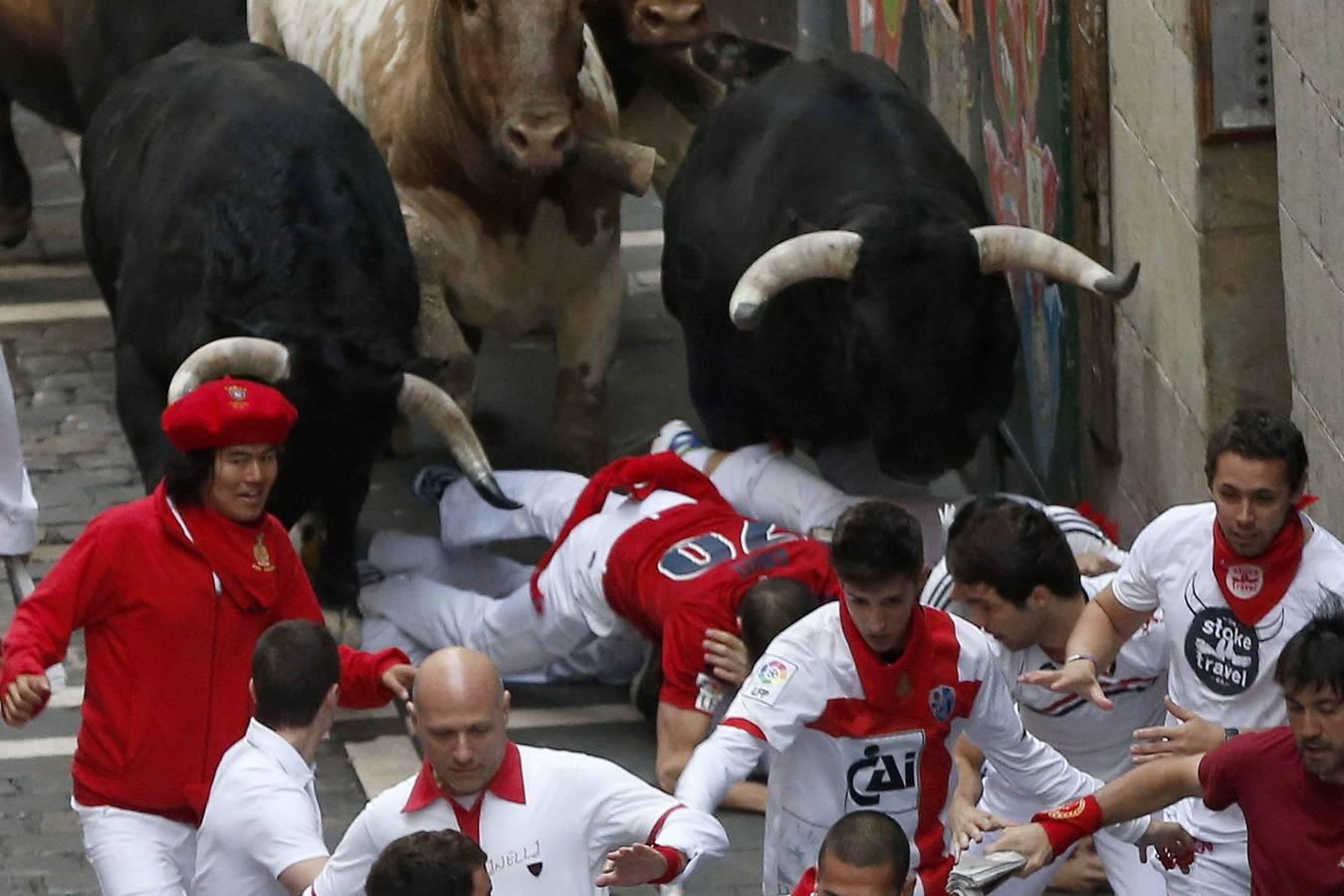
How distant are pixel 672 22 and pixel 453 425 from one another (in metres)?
2.68

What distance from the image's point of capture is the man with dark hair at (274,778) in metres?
5.86

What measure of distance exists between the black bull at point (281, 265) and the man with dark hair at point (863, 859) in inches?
152

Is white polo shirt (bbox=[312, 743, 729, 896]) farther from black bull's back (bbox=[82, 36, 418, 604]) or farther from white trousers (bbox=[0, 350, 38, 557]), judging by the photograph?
black bull's back (bbox=[82, 36, 418, 604])

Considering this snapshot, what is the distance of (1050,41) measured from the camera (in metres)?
10.1

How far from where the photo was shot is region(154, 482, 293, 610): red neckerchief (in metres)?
6.71

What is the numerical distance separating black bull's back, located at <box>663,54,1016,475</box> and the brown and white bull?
0.58 m

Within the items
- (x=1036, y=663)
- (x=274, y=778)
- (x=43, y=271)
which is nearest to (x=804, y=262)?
(x=1036, y=663)

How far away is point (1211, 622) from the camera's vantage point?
6.41 meters

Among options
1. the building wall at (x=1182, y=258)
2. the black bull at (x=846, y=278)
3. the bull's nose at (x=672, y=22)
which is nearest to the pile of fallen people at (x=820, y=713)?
the building wall at (x=1182, y=258)

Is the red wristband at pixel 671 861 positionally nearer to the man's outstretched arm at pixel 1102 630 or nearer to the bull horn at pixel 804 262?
the man's outstretched arm at pixel 1102 630

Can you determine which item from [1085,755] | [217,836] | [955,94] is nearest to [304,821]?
[217,836]

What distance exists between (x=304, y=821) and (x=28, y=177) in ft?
29.8

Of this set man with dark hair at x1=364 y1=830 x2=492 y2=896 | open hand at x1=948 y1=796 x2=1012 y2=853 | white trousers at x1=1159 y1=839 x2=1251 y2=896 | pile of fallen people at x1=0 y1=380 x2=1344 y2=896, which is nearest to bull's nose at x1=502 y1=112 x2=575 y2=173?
pile of fallen people at x1=0 y1=380 x2=1344 y2=896

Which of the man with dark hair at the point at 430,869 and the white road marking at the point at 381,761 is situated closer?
the man with dark hair at the point at 430,869
